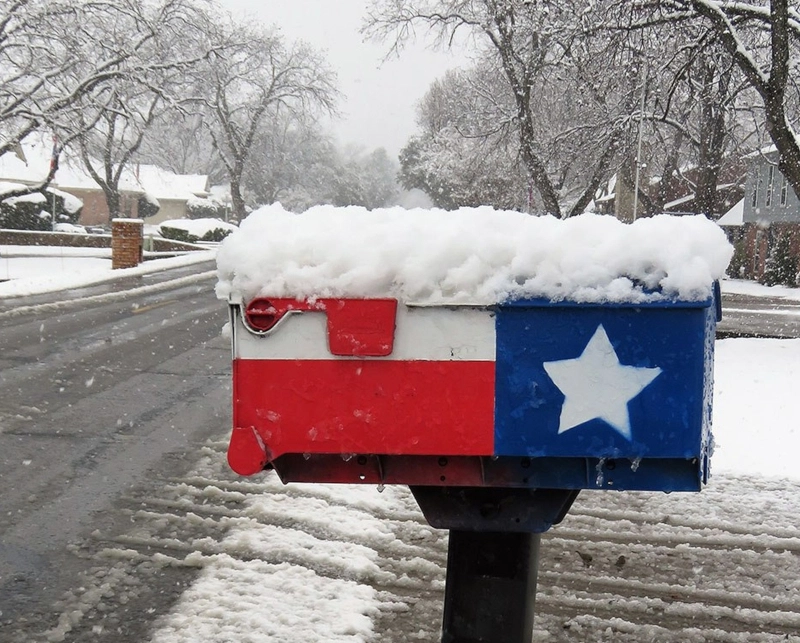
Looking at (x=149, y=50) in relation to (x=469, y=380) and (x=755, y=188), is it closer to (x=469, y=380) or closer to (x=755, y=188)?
(x=755, y=188)

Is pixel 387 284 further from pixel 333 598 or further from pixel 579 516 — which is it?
pixel 579 516

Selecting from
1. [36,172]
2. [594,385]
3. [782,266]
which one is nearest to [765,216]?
[782,266]

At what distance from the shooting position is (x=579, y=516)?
5.50 metres

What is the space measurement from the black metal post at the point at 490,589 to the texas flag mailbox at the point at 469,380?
1.36 ft

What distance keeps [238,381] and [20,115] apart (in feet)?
79.2

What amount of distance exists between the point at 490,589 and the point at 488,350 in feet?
2.64

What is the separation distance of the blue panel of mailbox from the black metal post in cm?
47

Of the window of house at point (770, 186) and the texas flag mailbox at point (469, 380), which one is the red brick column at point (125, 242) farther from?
the window of house at point (770, 186)

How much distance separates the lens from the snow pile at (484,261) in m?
2.31

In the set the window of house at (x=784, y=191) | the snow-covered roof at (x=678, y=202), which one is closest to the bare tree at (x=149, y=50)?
the window of house at (x=784, y=191)

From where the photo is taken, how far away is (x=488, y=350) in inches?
92.5

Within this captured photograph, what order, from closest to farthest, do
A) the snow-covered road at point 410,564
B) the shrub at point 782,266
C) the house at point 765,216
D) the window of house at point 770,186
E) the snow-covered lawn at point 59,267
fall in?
the snow-covered road at point 410,564
the snow-covered lawn at point 59,267
the shrub at point 782,266
the house at point 765,216
the window of house at point 770,186

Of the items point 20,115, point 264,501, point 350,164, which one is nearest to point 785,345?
point 264,501

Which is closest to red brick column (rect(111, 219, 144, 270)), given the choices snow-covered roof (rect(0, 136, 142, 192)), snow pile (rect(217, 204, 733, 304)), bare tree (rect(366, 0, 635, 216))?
bare tree (rect(366, 0, 635, 216))
